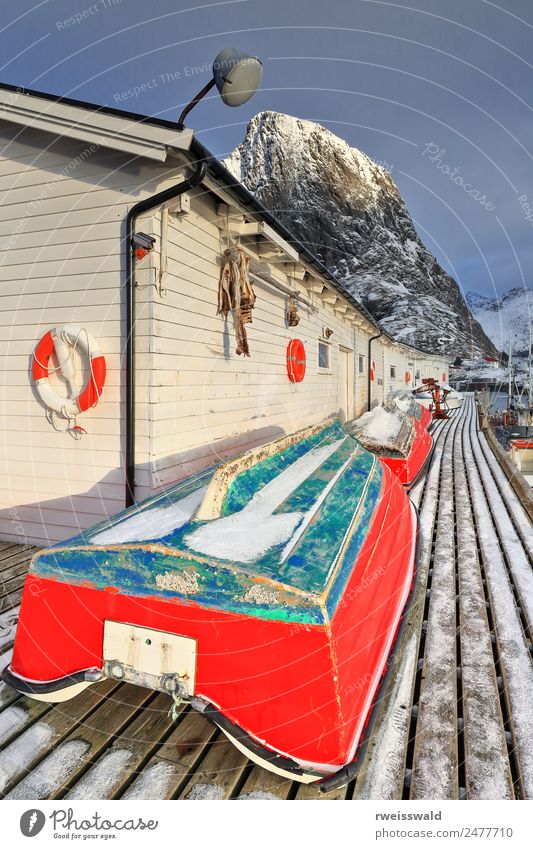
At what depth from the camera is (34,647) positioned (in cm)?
205

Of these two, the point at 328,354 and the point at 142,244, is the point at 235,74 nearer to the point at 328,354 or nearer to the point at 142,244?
the point at 142,244

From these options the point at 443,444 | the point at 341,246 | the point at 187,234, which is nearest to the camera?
the point at 187,234

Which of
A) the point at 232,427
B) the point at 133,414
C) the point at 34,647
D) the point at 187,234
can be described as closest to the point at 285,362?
the point at 232,427

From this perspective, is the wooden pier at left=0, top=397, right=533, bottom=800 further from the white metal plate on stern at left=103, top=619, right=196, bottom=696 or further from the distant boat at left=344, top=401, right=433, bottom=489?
the distant boat at left=344, top=401, right=433, bottom=489

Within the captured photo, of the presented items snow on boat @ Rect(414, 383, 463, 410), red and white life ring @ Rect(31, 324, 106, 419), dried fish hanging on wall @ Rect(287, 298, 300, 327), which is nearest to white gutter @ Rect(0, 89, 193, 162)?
red and white life ring @ Rect(31, 324, 106, 419)

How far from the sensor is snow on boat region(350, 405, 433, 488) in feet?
19.2

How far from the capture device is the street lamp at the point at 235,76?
9.95ft

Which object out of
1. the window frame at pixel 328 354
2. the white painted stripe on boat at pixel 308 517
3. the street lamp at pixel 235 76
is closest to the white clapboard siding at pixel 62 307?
the street lamp at pixel 235 76

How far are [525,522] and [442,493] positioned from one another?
4.67ft

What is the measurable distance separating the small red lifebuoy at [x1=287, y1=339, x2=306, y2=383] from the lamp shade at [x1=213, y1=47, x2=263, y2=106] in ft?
14.3

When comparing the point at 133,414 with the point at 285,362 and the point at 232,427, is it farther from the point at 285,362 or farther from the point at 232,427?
the point at 285,362

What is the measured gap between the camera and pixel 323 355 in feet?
32.3

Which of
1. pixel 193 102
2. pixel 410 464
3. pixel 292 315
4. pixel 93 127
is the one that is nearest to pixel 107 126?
pixel 93 127

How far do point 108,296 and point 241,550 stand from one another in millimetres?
3147
